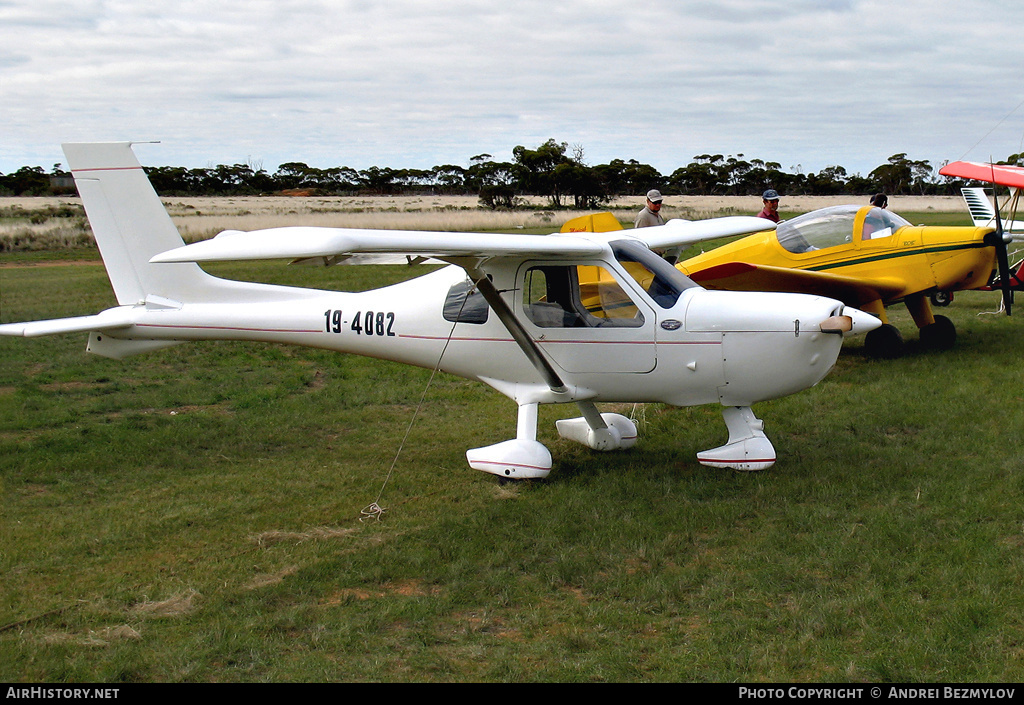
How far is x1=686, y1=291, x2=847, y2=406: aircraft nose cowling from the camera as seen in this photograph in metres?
6.29

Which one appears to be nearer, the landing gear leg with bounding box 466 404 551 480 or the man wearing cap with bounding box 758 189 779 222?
the landing gear leg with bounding box 466 404 551 480

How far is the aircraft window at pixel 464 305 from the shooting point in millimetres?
7109

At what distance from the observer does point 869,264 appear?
10.9m

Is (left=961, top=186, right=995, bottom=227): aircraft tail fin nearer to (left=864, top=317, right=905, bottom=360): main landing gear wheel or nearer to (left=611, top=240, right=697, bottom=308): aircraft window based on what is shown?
(left=864, top=317, right=905, bottom=360): main landing gear wheel

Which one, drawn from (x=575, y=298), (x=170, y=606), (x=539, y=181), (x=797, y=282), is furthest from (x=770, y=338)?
(x=539, y=181)

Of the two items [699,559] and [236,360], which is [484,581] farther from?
[236,360]

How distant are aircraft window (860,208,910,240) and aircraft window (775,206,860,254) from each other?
0.16 metres

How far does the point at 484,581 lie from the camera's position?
5.06m

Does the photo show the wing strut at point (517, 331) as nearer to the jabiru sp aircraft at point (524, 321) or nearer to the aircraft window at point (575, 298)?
the jabiru sp aircraft at point (524, 321)

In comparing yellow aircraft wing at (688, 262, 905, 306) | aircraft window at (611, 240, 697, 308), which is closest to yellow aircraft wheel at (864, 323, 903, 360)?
yellow aircraft wing at (688, 262, 905, 306)

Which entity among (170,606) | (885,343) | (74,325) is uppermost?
(74,325)

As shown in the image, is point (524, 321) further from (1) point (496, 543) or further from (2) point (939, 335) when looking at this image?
(2) point (939, 335)

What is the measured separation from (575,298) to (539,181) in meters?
55.7

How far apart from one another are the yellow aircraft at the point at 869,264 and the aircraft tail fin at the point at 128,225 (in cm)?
571
